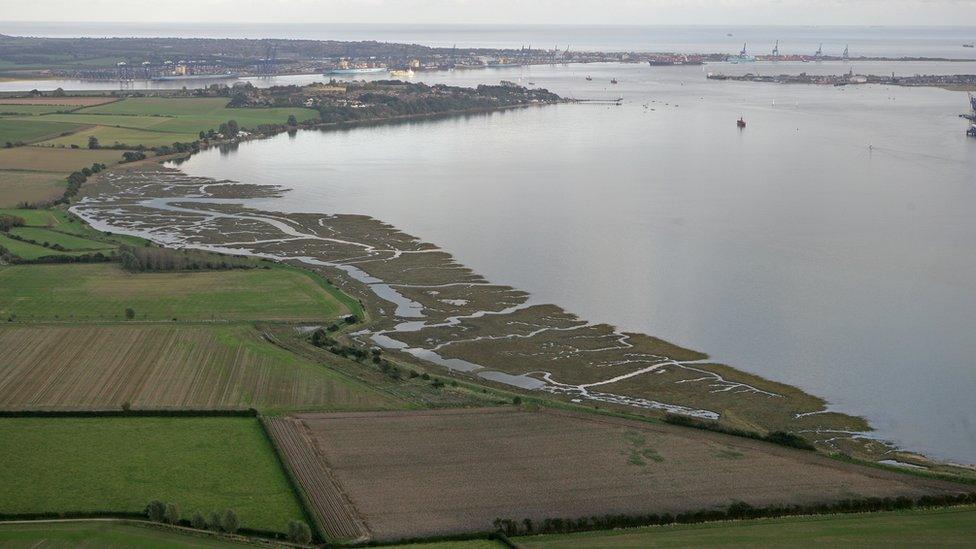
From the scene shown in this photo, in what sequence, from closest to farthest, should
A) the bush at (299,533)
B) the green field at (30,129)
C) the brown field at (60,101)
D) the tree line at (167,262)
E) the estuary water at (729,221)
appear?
the bush at (299,533) < the estuary water at (729,221) < the tree line at (167,262) < the green field at (30,129) < the brown field at (60,101)

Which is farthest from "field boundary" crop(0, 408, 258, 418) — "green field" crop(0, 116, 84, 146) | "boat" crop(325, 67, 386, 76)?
"boat" crop(325, 67, 386, 76)

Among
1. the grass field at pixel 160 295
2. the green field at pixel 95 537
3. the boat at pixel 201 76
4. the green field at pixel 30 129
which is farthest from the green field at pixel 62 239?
the boat at pixel 201 76

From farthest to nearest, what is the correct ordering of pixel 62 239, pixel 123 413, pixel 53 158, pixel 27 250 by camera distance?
pixel 53 158, pixel 62 239, pixel 27 250, pixel 123 413

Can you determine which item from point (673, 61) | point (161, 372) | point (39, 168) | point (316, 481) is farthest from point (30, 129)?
point (673, 61)

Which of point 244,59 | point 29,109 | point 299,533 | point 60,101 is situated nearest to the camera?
point 299,533

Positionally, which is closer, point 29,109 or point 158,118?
point 158,118

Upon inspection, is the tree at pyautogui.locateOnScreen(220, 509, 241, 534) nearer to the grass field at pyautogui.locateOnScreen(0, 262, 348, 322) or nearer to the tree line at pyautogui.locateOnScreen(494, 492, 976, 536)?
the tree line at pyautogui.locateOnScreen(494, 492, 976, 536)

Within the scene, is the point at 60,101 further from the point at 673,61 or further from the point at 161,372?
the point at 673,61

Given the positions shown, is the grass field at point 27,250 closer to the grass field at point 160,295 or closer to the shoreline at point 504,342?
the grass field at point 160,295
